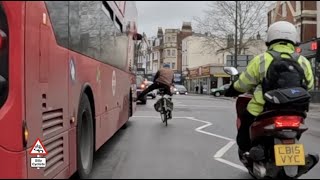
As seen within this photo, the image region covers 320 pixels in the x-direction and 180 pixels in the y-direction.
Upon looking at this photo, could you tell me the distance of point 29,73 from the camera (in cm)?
430

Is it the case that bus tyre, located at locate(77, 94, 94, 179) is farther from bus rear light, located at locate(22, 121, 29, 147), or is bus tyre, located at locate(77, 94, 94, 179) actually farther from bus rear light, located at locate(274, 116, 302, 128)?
bus rear light, located at locate(274, 116, 302, 128)

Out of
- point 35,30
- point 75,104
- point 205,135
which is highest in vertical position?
point 35,30

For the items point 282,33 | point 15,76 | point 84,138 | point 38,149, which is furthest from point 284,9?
point 15,76

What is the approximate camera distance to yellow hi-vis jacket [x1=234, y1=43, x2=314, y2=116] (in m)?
5.89

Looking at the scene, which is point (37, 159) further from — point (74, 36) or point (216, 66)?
point (216, 66)

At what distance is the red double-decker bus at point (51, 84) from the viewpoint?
423 cm

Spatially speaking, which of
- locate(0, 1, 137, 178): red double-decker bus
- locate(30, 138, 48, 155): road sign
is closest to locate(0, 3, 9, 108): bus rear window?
locate(0, 1, 137, 178): red double-decker bus

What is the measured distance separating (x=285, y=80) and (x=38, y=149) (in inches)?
107

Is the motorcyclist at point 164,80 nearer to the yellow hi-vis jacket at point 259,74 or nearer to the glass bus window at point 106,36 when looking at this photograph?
the glass bus window at point 106,36

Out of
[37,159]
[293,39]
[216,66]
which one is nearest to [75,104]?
[37,159]

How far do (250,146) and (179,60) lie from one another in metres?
106

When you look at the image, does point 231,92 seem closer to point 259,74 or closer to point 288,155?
point 259,74

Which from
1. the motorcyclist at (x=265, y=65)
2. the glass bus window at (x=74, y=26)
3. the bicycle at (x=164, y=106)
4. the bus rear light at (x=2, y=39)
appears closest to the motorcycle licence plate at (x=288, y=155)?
the motorcyclist at (x=265, y=65)

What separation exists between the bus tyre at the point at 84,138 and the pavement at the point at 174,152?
0.56ft
